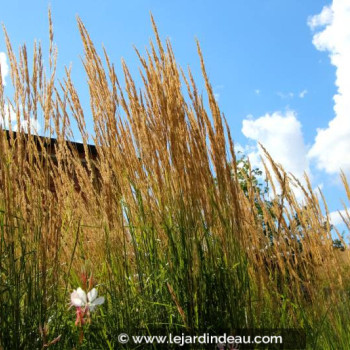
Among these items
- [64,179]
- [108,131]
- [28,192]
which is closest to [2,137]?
[28,192]

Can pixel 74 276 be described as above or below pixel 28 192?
below

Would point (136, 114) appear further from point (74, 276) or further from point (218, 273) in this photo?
point (74, 276)

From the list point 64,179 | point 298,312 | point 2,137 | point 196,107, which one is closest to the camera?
point 2,137

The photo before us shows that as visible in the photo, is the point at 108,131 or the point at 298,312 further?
the point at 298,312

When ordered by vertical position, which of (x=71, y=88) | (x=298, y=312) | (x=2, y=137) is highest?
(x=71, y=88)

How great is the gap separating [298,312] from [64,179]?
4.86 ft

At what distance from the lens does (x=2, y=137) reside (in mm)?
1811
